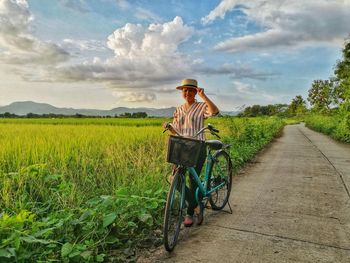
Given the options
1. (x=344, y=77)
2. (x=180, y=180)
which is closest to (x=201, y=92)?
(x=180, y=180)

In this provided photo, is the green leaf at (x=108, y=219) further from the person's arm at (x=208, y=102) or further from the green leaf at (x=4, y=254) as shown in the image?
the person's arm at (x=208, y=102)

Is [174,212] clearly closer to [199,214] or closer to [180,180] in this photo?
[180,180]

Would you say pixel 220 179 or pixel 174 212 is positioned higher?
pixel 220 179

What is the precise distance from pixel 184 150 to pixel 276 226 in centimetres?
191

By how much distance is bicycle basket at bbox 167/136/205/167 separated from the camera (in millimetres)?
3709

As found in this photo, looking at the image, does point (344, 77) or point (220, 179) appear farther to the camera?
point (344, 77)

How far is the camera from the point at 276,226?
15.0 feet

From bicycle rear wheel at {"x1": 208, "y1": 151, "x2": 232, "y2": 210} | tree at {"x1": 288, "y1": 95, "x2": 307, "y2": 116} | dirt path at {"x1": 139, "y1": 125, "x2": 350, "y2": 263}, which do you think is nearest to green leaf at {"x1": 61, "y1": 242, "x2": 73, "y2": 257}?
dirt path at {"x1": 139, "y1": 125, "x2": 350, "y2": 263}

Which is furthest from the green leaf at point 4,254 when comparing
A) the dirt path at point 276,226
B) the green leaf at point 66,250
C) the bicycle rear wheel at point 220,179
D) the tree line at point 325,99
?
the tree line at point 325,99

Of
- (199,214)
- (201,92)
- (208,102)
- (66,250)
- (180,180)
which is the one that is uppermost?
(201,92)

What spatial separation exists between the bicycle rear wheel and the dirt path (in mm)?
222

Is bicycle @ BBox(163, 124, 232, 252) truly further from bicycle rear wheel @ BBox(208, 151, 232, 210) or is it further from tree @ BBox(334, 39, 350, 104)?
tree @ BBox(334, 39, 350, 104)

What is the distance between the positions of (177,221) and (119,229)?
27.9 inches

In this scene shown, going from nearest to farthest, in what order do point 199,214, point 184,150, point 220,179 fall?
point 184,150 < point 199,214 < point 220,179
